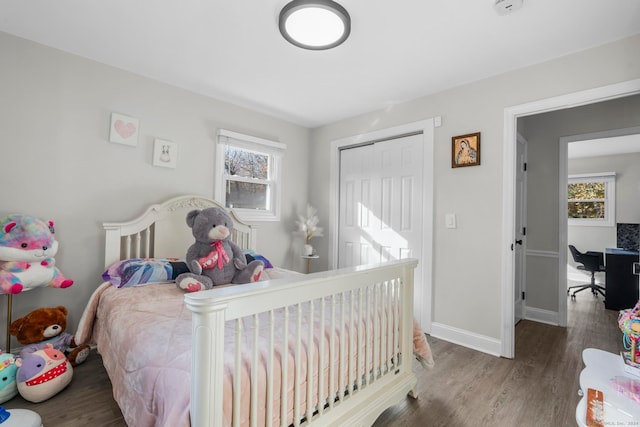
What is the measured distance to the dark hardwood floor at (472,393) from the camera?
1.66 m

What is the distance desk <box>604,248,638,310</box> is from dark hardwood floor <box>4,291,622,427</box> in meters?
1.52

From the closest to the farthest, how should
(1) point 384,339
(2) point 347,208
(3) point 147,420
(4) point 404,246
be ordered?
(3) point 147,420
(1) point 384,339
(4) point 404,246
(2) point 347,208

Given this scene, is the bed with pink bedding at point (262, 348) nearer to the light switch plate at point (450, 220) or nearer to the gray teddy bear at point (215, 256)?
the gray teddy bear at point (215, 256)

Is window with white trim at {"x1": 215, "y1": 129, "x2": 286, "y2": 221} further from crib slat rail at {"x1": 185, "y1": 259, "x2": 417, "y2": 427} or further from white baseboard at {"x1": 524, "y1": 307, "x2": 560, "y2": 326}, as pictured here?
white baseboard at {"x1": 524, "y1": 307, "x2": 560, "y2": 326}

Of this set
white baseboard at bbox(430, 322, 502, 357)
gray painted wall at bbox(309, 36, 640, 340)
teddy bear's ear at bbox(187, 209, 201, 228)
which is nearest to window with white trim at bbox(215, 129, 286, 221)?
teddy bear's ear at bbox(187, 209, 201, 228)

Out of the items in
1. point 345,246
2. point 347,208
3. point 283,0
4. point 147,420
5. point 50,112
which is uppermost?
point 283,0

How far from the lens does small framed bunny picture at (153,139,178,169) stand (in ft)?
9.10

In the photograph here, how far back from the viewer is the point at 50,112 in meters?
2.27

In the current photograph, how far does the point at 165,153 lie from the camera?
2.83 meters

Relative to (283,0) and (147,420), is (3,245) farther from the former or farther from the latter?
(283,0)

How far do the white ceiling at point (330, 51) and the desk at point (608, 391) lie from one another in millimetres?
1885

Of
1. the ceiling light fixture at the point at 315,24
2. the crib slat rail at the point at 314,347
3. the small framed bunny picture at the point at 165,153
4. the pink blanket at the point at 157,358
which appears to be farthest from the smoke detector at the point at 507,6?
Answer: the small framed bunny picture at the point at 165,153

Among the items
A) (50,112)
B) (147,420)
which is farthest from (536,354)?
(50,112)

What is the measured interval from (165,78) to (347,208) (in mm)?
2345
